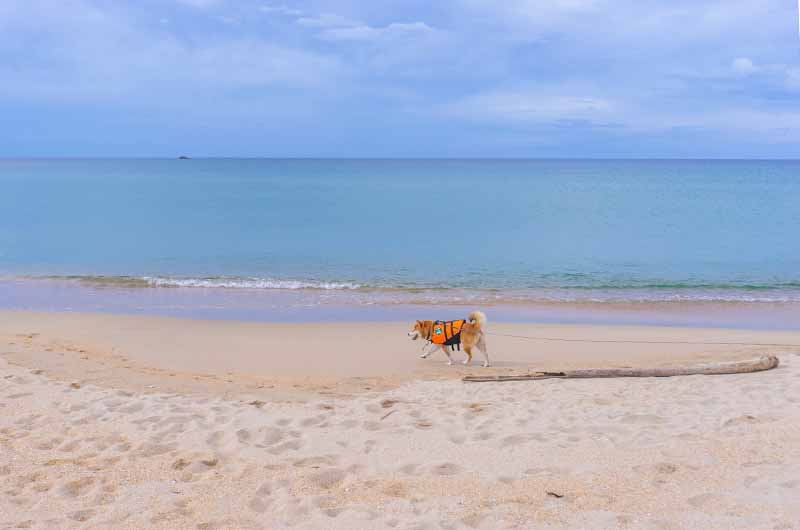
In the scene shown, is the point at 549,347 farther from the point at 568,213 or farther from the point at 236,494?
the point at 568,213

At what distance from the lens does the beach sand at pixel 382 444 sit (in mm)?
4379

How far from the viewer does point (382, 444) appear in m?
5.78

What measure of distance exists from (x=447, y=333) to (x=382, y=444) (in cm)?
380

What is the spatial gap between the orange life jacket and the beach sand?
427 mm

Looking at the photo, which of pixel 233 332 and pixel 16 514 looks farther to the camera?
pixel 233 332

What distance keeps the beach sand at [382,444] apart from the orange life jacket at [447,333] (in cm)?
43

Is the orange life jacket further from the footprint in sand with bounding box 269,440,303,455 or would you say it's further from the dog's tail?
the footprint in sand with bounding box 269,440,303,455

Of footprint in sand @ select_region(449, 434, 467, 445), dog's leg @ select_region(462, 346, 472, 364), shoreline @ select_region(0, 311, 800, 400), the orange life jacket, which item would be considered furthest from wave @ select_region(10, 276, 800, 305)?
footprint in sand @ select_region(449, 434, 467, 445)

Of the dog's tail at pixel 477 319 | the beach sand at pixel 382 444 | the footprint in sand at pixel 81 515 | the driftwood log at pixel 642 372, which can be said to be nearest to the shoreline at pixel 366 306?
the beach sand at pixel 382 444

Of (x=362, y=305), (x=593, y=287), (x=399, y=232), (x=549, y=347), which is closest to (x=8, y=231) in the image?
(x=399, y=232)

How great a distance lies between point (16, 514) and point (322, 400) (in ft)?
11.8

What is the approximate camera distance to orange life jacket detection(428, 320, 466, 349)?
30.9 feet

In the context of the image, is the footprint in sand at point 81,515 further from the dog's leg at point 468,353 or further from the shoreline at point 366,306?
the shoreline at point 366,306

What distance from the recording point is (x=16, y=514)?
A: 439cm
